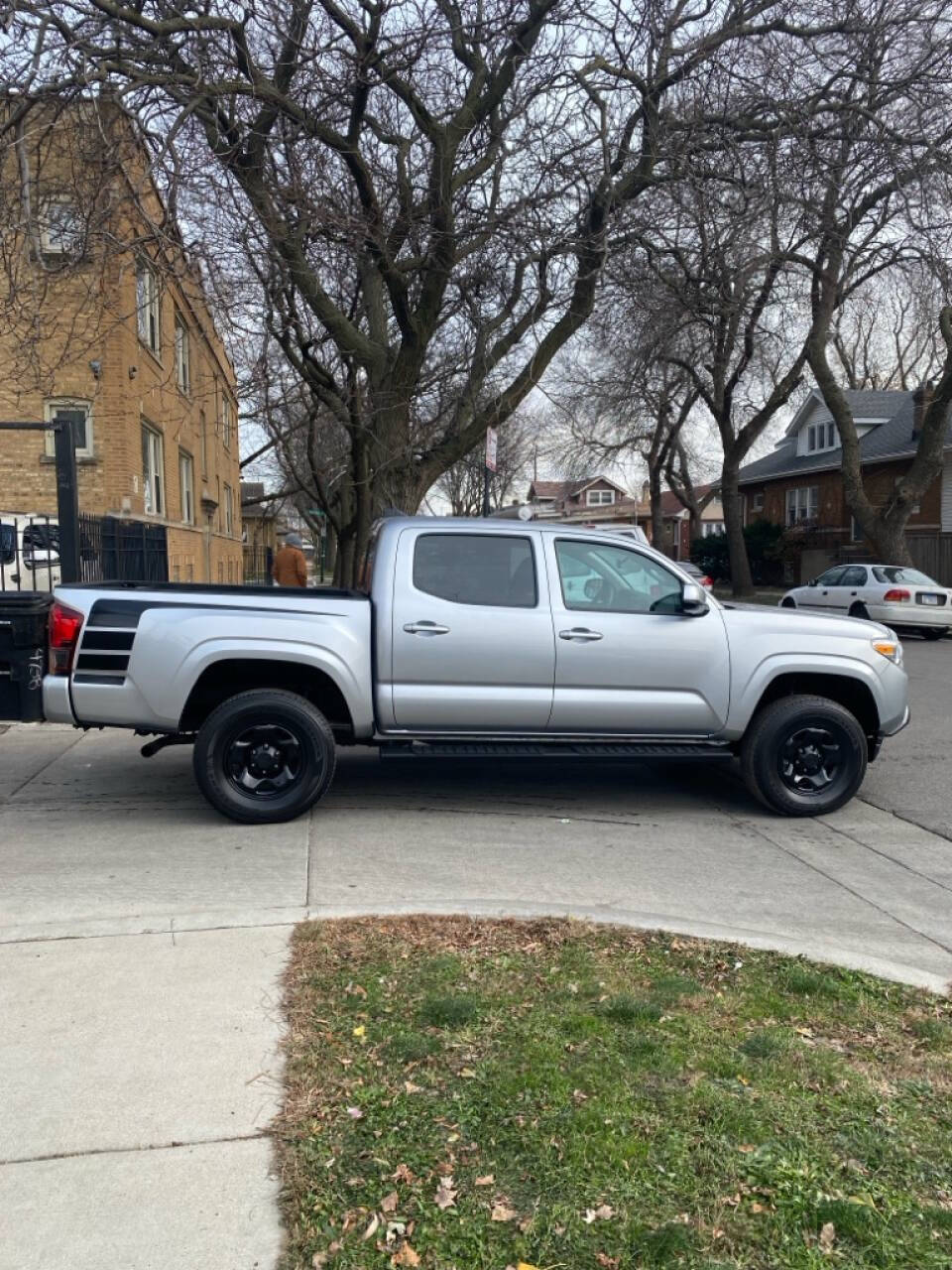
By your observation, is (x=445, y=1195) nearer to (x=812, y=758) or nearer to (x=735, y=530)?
(x=812, y=758)

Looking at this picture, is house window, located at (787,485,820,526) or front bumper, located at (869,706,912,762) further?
house window, located at (787,485,820,526)

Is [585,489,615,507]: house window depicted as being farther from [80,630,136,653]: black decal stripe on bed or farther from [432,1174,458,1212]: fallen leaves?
[432,1174,458,1212]: fallen leaves

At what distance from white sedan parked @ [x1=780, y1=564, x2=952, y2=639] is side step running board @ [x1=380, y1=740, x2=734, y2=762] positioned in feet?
46.8

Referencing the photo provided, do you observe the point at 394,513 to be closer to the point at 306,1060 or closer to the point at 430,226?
the point at 306,1060

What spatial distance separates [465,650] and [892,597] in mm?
17012

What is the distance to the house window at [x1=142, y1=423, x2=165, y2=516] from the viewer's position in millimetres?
20519

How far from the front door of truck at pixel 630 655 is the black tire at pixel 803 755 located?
1.10ft

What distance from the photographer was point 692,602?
21.2 ft

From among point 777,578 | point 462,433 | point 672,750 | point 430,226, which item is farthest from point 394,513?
point 777,578

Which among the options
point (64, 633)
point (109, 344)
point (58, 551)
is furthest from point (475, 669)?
point (109, 344)

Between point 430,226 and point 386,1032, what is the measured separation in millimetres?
10863

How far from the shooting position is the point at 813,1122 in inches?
119

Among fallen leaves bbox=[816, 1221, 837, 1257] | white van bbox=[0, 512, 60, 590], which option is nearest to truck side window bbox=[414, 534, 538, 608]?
fallen leaves bbox=[816, 1221, 837, 1257]

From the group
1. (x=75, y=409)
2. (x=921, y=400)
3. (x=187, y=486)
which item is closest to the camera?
(x=75, y=409)
